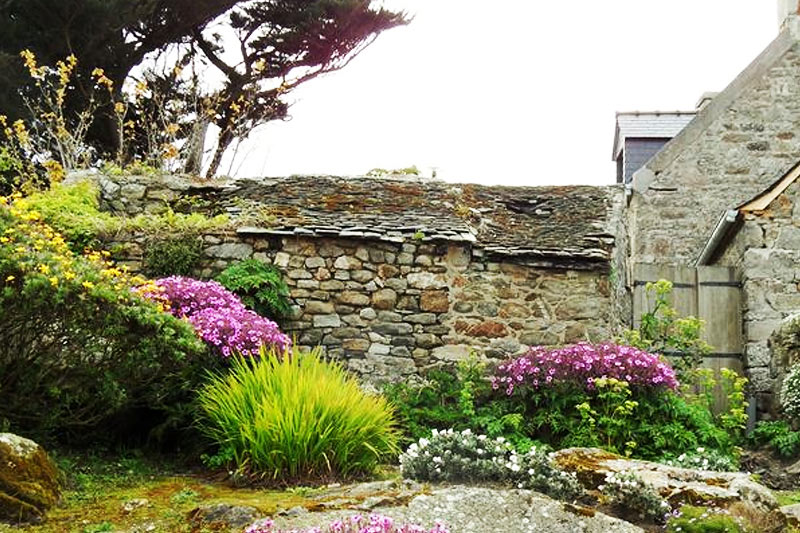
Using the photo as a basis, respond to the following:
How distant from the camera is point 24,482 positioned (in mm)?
5723

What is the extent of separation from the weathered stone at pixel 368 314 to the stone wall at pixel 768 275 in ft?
16.1

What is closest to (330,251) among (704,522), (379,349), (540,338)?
(379,349)

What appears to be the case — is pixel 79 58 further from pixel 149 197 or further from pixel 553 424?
pixel 553 424

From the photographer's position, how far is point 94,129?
16.3m

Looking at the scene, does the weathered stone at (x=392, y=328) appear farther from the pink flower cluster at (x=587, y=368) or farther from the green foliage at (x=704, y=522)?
the green foliage at (x=704, y=522)

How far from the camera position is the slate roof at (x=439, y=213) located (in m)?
10.7

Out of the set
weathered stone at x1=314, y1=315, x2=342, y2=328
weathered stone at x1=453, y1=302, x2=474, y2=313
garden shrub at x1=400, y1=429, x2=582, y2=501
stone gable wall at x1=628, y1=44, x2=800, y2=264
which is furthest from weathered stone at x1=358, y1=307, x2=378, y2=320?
stone gable wall at x1=628, y1=44, x2=800, y2=264

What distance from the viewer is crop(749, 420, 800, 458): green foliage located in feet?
32.7

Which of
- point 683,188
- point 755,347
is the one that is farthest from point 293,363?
point 683,188

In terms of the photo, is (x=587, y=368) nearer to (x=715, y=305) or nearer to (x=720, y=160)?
(x=715, y=305)

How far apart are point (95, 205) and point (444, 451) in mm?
7306

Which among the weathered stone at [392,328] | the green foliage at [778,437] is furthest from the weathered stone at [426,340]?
the green foliage at [778,437]

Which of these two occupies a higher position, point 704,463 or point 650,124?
point 650,124

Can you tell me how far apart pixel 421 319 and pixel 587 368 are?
2.12m
